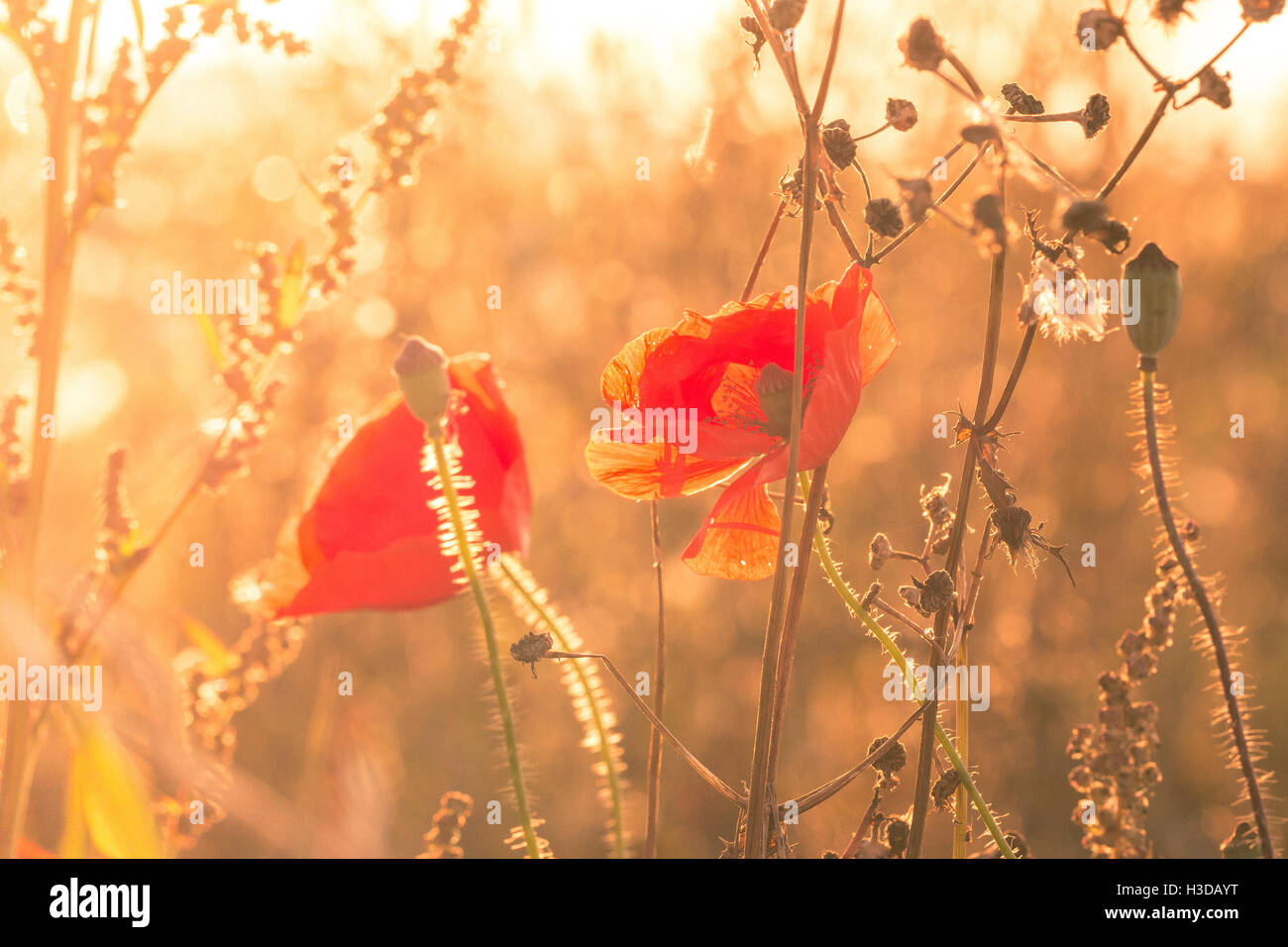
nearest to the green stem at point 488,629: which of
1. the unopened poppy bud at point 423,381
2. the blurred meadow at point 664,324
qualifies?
the unopened poppy bud at point 423,381

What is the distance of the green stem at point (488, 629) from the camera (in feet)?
1.11

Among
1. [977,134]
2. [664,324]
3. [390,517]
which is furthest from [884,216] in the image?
[664,324]

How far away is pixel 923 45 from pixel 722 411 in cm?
21

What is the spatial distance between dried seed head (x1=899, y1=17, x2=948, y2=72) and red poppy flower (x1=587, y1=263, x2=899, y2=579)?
113mm

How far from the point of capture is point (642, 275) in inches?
61.0

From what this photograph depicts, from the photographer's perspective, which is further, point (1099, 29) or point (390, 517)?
point (390, 517)

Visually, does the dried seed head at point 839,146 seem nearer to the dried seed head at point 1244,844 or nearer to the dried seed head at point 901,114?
the dried seed head at point 901,114

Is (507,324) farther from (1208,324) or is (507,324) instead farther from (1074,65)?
(1208,324)

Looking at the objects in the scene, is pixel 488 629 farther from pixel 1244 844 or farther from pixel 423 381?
pixel 1244 844

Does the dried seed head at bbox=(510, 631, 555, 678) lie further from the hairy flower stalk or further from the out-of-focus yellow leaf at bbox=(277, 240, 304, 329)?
the out-of-focus yellow leaf at bbox=(277, 240, 304, 329)

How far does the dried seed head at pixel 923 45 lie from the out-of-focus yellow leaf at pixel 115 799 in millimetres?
307

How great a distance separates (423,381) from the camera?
360 mm
